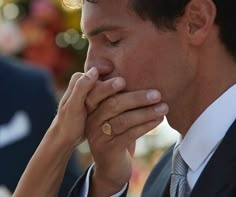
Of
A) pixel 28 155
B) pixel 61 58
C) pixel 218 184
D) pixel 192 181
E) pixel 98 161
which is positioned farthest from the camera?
pixel 61 58

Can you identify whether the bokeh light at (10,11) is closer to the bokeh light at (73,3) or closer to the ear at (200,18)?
the bokeh light at (73,3)

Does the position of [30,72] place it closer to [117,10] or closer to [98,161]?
[98,161]

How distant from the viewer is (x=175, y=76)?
2408 mm

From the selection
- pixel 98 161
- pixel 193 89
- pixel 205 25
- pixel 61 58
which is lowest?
pixel 61 58

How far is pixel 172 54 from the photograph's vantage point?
2.40m

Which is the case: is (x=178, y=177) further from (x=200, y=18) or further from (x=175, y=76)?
(x=200, y=18)

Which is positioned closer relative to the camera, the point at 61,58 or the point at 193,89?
the point at 193,89

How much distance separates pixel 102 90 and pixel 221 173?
0.38m

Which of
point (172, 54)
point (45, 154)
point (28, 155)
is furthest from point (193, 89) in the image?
point (28, 155)

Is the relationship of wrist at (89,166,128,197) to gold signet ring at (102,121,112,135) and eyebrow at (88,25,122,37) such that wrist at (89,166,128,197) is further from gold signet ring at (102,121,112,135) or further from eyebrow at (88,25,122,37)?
eyebrow at (88,25,122,37)

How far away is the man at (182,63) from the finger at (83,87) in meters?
0.03

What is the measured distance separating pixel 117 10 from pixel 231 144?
436 mm

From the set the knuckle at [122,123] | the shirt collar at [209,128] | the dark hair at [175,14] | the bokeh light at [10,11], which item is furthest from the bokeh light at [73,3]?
the bokeh light at [10,11]

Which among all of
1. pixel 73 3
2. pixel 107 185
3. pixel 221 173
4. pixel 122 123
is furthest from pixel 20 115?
pixel 221 173
